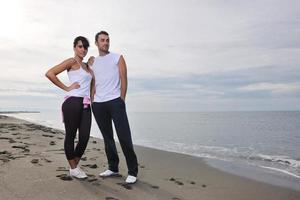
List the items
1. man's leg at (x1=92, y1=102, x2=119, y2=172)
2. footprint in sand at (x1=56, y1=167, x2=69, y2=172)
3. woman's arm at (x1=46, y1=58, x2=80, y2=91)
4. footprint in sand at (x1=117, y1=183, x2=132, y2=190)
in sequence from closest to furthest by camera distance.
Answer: woman's arm at (x1=46, y1=58, x2=80, y2=91), footprint in sand at (x1=117, y1=183, x2=132, y2=190), man's leg at (x1=92, y1=102, x2=119, y2=172), footprint in sand at (x1=56, y1=167, x2=69, y2=172)

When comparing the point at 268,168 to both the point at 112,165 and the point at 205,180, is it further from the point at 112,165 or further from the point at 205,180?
the point at 112,165

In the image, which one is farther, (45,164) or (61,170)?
(45,164)

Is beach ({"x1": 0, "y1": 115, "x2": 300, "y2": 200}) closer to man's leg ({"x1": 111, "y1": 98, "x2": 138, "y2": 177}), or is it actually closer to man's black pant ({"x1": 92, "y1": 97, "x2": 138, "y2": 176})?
man's black pant ({"x1": 92, "y1": 97, "x2": 138, "y2": 176})

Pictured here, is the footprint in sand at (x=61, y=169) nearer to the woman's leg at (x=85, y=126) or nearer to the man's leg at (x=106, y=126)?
the man's leg at (x=106, y=126)

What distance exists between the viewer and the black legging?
5.02 m

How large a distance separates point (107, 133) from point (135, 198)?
1.23 metres

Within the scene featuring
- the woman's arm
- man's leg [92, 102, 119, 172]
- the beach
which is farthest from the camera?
man's leg [92, 102, 119, 172]

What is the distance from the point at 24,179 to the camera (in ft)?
16.7

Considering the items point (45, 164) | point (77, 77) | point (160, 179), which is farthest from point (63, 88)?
point (160, 179)

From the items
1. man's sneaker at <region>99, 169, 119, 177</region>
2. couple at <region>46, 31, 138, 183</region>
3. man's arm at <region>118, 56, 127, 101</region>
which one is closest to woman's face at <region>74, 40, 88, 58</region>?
couple at <region>46, 31, 138, 183</region>

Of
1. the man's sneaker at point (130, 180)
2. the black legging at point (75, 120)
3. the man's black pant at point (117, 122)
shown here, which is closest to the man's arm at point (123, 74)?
the man's black pant at point (117, 122)

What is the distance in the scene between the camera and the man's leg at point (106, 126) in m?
5.30

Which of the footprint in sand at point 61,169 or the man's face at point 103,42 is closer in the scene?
A: the man's face at point 103,42

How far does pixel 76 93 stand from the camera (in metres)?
5.05
